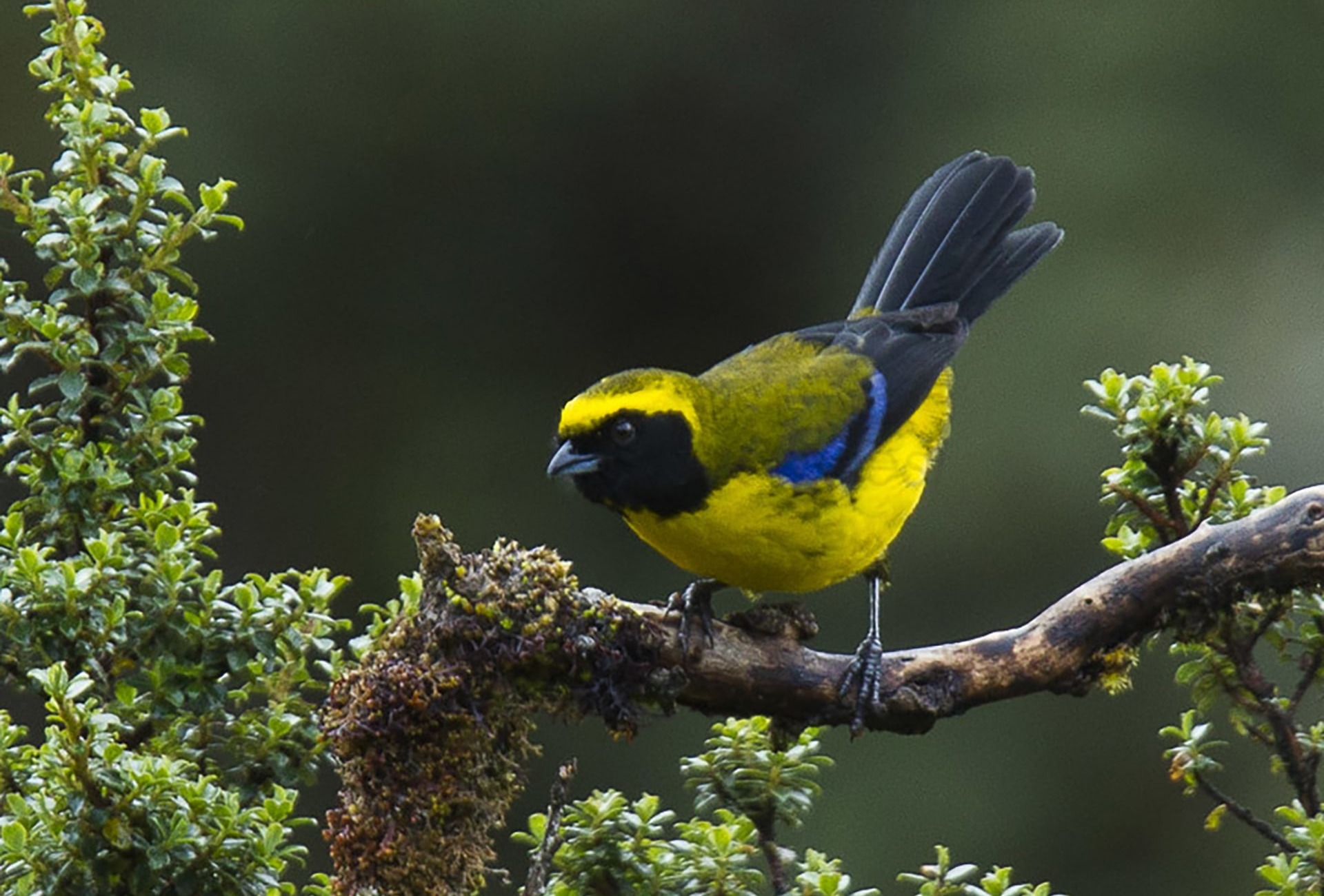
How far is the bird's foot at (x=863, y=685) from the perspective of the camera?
326 centimetres

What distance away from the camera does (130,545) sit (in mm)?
3090

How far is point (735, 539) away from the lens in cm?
373

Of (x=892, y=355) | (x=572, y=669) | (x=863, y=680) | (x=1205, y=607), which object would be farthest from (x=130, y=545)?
(x=892, y=355)

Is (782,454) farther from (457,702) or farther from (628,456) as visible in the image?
(457,702)

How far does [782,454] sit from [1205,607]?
3.17ft

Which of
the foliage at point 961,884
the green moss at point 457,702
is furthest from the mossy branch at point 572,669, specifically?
the foliage at point 961,884

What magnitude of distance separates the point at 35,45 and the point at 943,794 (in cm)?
469

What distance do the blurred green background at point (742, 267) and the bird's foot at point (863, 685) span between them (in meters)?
3.47

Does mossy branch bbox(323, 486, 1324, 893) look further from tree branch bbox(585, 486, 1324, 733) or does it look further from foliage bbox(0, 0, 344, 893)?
foliage bbox(0, 0, 344, 893)

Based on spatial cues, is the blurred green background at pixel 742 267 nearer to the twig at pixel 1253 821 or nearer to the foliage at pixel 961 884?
the twig at pixel 1253 821

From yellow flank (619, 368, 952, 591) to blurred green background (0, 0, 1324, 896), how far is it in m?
2.96

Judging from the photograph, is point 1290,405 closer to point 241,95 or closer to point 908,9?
point 908,9

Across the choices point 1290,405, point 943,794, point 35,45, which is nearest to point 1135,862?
point 943,794

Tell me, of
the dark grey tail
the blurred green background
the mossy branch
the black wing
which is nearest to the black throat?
the black wing
